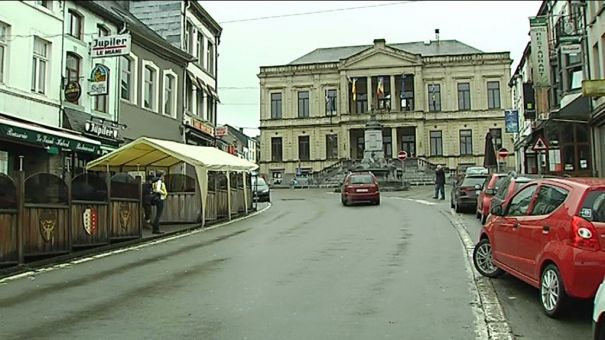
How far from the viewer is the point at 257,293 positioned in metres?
8.81

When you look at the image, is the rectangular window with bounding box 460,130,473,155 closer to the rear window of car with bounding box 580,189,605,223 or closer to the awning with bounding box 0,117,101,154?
the awning with bounding box 0,117,101,154

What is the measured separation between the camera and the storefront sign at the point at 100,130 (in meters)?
22.6

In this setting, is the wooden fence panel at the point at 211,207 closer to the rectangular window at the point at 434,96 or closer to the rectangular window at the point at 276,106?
the rectangular window at the point at 434,96

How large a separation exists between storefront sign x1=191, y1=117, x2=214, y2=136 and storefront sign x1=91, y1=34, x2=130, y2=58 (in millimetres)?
12234

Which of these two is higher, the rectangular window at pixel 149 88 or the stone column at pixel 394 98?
the stone column at pixel 394 98

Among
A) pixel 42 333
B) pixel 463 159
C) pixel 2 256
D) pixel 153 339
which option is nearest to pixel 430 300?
pixel 153 339

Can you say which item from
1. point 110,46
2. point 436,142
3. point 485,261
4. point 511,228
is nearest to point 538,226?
point 511,228

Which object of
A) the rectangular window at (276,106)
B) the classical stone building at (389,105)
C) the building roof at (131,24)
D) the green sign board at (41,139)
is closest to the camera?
the green sign board at (41,139)

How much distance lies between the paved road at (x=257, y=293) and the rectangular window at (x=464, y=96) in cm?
6431

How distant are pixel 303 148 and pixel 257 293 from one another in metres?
71.9

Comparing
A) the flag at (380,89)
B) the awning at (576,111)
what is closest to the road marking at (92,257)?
the awning at (576,111)

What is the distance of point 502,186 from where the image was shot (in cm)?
1606

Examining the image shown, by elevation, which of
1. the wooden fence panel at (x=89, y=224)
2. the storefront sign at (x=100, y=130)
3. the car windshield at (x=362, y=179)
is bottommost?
the wooden fence panel at (x=89, y=224)

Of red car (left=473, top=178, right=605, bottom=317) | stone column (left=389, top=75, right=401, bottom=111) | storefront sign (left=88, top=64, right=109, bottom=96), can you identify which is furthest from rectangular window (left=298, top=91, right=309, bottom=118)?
red car (left=473, top=178, right=605, bottom=317)
